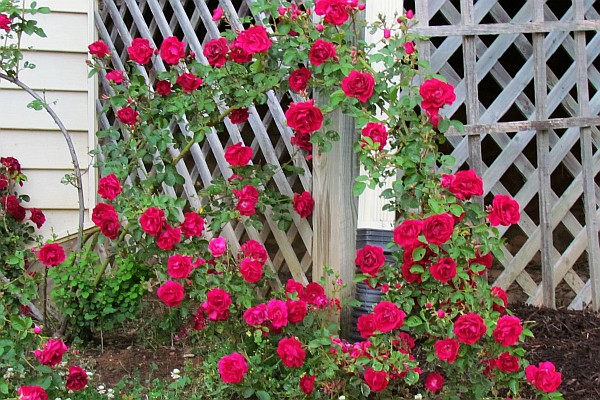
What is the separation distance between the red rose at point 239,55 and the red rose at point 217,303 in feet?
2.81

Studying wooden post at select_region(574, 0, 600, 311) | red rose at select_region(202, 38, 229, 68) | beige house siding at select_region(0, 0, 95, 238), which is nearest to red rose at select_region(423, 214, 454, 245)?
red rose at select_region(202, 38, 229, 68)

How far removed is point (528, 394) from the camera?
2738 millimetres

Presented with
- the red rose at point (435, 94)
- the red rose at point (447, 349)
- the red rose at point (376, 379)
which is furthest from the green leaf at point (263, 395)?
the red rose at point (435, 94)

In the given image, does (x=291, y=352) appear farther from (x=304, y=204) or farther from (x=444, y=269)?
(x=304, y=204)

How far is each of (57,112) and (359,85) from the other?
2.24 metres

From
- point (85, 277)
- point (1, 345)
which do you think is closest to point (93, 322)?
point (85, 277)

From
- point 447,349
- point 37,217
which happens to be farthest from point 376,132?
point 37,217

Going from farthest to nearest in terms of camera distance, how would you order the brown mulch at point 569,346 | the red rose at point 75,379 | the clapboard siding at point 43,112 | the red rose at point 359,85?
the clapboard siding at point 43,112, the brown mulch at point 569,346, the red rose at point 359,85, the red rose at point 75,379

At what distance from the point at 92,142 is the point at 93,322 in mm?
1174

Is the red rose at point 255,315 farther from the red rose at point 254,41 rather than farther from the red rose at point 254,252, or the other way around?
the red rose at point 254,41

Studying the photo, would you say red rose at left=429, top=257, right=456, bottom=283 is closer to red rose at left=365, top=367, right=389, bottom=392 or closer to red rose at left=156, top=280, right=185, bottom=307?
red rose at left=365, top=367, right=389, bottom=392

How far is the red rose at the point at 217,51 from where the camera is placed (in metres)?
2.86

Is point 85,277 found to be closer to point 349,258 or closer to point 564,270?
point 349,258

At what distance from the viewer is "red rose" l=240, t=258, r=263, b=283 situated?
2.66 metres
